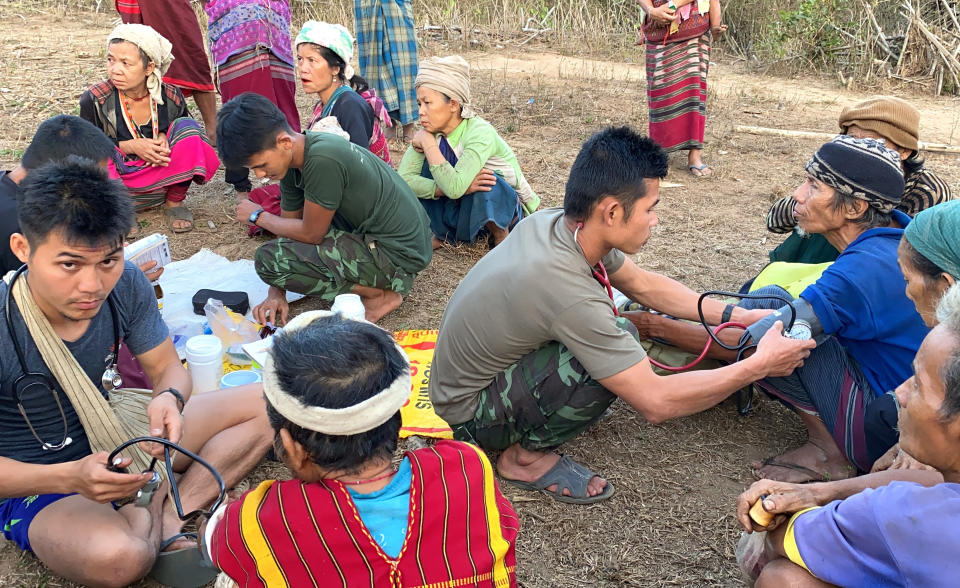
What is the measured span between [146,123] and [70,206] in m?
3.11

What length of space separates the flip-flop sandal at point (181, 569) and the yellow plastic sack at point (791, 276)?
2.44 metres

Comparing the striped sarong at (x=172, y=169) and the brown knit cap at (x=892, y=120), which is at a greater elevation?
the brown knit cap at (x=892, y=120)

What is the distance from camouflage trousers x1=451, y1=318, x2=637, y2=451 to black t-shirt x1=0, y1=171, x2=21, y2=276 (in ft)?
6.46

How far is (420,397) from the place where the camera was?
3.33 metres

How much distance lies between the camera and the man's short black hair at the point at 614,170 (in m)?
2.39

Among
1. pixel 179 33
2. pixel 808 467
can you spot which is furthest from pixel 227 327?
pixel 179 33

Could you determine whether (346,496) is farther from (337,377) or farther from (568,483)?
(568,483)

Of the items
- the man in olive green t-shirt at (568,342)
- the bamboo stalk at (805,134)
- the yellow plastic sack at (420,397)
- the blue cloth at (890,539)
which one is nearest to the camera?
the blue cloth at (890,539)

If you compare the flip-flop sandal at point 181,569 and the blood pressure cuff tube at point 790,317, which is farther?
the blood pressure cuff tube at point 790,317

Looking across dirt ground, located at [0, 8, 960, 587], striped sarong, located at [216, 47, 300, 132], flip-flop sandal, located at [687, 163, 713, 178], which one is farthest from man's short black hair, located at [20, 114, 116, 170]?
flip-flop sandal, located at [687, 163, 713, 178]

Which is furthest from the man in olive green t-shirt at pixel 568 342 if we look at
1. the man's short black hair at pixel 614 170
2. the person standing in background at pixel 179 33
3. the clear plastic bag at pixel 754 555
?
the person standing in background at pixel 179 33

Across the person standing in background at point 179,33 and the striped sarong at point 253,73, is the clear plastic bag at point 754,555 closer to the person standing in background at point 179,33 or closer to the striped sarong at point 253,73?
the striped sarong at point 253,73

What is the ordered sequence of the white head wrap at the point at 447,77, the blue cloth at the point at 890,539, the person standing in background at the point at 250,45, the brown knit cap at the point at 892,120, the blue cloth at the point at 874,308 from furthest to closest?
the person standing in background at the point at 250,45 < the white head wrap at the point at 447,77 < the brown knit cap at the point at 892,120 < the blue cloth at the point at 874,308 < the blue cloth at the point at 890,539

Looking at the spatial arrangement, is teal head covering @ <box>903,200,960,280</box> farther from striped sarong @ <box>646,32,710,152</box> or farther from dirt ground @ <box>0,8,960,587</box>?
striped sarong @ <box>646,32,710,152</box>
